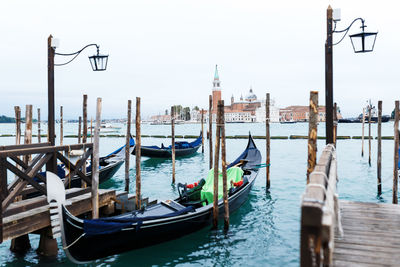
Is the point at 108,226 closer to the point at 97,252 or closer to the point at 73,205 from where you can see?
the point at 97,252

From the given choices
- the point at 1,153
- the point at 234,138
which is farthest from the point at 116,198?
the point at 234,138

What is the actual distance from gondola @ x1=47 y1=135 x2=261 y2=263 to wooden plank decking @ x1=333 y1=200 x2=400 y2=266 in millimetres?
2251

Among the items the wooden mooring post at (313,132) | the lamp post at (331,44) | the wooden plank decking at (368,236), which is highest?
the lamp post at (331,44)

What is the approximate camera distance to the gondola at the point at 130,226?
370 centimetres

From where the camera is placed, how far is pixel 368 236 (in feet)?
9.08

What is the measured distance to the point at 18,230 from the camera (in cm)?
367

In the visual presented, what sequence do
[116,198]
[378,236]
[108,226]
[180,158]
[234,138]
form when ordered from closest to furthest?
[378,236] → [108,226] → [116,198] → [180,158] → [234,138]

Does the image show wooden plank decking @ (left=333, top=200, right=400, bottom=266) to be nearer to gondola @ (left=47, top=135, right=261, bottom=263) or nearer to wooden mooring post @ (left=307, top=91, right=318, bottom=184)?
wooden mooring post @ (left=307, top=91, right=318, bottom=184)

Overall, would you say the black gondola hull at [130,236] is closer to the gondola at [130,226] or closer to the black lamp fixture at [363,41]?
the gondola at [130,226]

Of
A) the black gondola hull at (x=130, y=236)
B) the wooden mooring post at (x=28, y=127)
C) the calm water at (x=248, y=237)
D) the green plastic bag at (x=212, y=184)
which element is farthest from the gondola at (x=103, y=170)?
the black gondola hull at (x=130, y=236)

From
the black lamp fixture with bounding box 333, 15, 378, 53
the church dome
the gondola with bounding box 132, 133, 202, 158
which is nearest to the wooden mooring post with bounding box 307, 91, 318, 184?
the black lamp fixture with bounding box 333, 15, 378, 53

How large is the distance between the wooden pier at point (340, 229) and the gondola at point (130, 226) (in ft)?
7.41

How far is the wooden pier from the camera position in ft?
4.81

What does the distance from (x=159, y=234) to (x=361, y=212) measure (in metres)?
2.65
